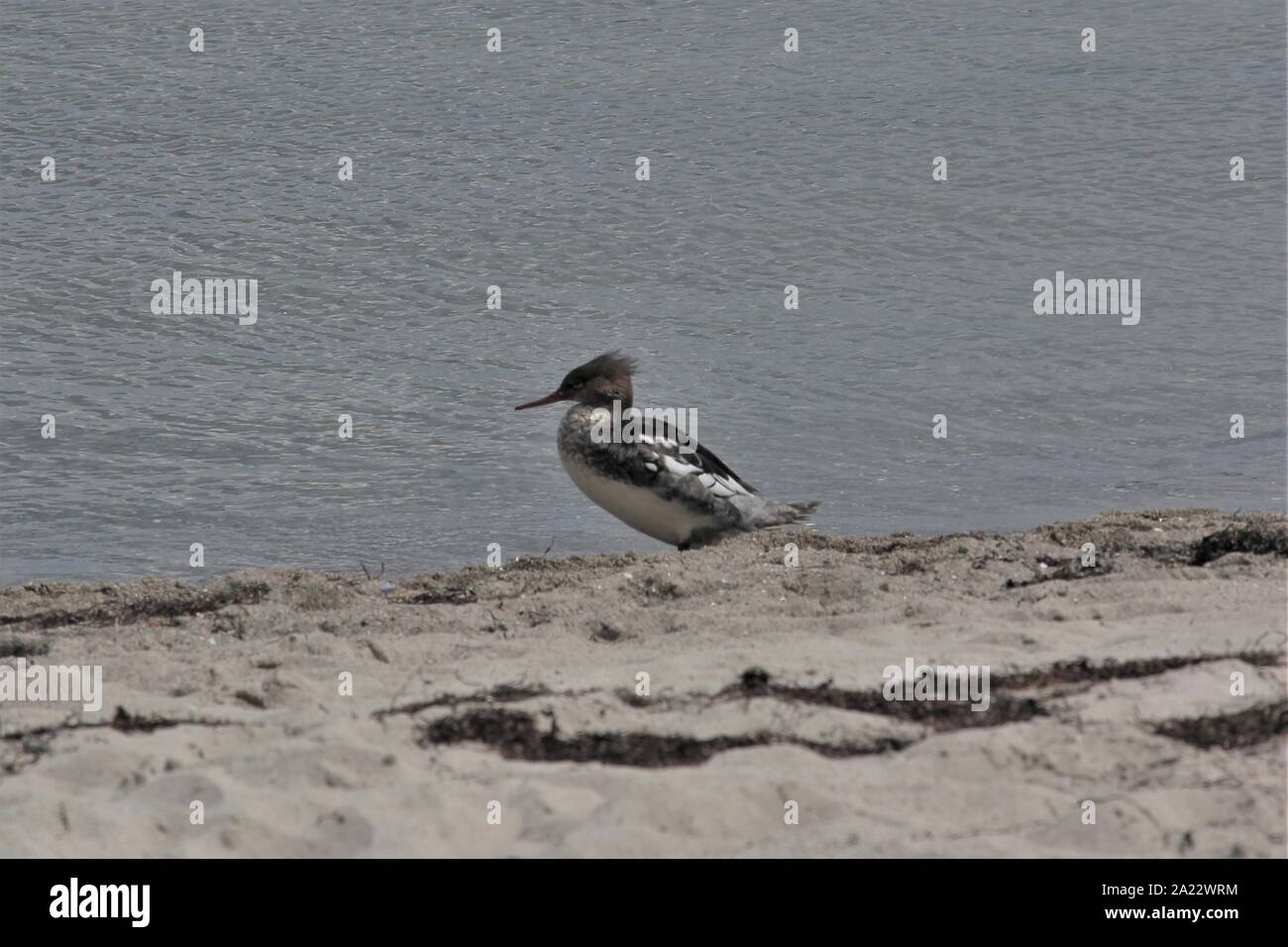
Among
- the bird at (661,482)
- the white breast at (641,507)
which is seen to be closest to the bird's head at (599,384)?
the bird at (661,482)

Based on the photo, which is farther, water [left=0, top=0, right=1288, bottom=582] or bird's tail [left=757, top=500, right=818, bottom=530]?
water [left=0, top=0, right=1288, bottom=582]

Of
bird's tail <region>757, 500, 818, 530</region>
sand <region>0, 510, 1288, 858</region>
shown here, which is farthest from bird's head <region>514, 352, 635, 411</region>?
sand <region>0, 510, 1288, 858</region>

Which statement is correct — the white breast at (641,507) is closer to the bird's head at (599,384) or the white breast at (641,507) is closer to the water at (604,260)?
the bird's head at (599,384)

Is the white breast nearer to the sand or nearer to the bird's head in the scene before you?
the bird's head

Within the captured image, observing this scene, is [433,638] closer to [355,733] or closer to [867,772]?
[355,733]

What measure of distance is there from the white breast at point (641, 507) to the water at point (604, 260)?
0.87 m

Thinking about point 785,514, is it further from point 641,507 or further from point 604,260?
point 604,260

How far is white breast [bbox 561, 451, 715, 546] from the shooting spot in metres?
7.20

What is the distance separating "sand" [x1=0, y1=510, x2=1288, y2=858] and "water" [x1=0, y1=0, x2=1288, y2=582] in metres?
2.39

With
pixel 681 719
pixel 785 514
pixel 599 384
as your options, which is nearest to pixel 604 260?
pixel 599 384

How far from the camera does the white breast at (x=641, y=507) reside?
7.20 meters

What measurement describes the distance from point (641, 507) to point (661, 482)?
0.59 feet
